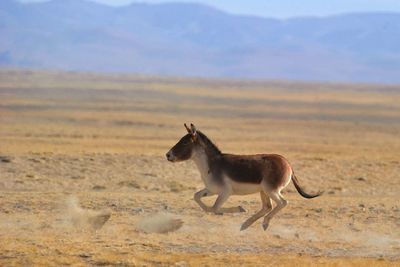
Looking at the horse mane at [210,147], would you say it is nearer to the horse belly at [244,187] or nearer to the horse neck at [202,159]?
the horse neck at [202,159]

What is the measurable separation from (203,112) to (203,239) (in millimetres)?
59021

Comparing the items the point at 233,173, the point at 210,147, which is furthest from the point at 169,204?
the point at 233,173

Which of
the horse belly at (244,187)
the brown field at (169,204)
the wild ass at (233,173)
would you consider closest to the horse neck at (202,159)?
the wild ass at (233,173)

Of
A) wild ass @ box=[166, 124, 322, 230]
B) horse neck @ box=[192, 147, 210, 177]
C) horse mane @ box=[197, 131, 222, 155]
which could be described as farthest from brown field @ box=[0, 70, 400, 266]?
horse mane @ box=[197, 131, 222, 155]

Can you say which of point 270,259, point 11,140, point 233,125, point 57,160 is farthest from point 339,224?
point 233,125

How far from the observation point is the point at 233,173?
13.7m

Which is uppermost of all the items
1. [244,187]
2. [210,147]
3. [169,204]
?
[210,147]

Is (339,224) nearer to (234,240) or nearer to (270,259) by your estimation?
(234,240)

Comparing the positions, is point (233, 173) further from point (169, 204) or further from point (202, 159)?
point (169, 204)

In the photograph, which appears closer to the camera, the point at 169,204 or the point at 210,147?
the point at 210,147

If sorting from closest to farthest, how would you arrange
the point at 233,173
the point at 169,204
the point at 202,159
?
1. the point at 233,173
2. the point at 202,159
3. the point at 169,204

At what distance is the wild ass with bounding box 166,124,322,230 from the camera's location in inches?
538

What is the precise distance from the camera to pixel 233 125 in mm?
58656

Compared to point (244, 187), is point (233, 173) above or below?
above
